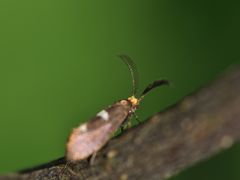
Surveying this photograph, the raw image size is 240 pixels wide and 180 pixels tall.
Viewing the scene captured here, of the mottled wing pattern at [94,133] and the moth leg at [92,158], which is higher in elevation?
the mottled wing pattern at [94,133]

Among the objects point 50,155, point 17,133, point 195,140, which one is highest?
point 17,133

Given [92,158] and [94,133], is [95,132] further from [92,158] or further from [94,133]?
[92,158]

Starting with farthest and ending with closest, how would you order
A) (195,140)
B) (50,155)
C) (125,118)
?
1. (50,155)
2. (125,118)
3. (195,140)

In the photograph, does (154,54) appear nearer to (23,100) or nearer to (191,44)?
(191,44)

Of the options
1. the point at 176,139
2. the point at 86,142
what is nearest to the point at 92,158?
the point at 86,142

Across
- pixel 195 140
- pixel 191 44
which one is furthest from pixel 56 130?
pixel 195 140

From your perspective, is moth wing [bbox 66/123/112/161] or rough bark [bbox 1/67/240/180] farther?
moth wing [bbox 66/123/112/161]
